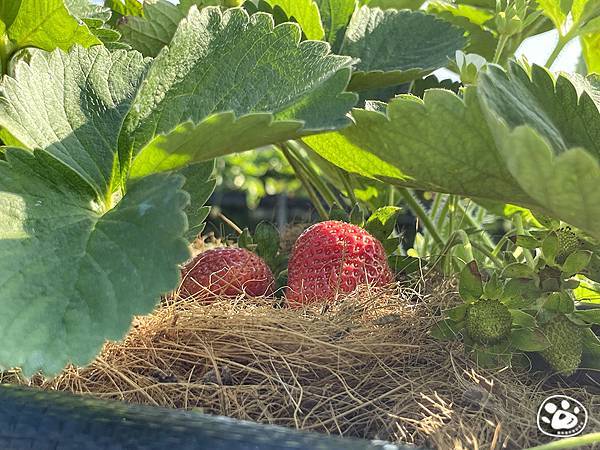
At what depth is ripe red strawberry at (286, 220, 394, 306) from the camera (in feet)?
1.90

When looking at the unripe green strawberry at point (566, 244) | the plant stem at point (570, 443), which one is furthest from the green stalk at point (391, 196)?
the plant stem at point (570, 443)

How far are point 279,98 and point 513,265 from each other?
18cm

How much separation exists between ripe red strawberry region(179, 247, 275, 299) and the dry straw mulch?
3cm

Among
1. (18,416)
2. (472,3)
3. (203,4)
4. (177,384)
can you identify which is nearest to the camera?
(18,416)

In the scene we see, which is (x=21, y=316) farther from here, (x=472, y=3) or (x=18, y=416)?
(x=472, y=3)

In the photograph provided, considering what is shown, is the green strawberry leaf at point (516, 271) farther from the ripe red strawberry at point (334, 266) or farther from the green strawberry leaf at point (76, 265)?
the green strawberry leaf at point (76, 265)

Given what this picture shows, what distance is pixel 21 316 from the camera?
39 centimetres

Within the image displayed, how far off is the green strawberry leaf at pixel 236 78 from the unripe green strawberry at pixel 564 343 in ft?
0.59

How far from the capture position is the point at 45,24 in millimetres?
601

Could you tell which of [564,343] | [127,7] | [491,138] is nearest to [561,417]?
[564,343]

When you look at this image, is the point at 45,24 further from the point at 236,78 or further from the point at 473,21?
the point at 473,21

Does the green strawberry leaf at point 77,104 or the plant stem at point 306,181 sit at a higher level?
A: the green strawberry leaf at point 77,104

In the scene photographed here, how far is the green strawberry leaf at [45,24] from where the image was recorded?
59 cm

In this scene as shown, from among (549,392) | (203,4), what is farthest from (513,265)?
(203,4)
